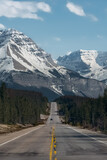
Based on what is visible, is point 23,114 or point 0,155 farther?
point 23,114

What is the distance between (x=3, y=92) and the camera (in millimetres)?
162750

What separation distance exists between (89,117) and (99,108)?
20.4 m

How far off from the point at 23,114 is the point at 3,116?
36.4 m

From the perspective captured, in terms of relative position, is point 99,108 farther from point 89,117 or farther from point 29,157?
point 29,157

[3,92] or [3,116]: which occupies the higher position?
[3,92]

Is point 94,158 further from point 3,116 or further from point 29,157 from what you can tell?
point 3,116

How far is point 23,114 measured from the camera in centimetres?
16688

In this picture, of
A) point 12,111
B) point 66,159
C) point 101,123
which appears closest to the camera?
point 66,159

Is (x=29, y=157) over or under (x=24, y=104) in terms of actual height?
under

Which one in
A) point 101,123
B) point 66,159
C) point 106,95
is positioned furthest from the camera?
point 101,123

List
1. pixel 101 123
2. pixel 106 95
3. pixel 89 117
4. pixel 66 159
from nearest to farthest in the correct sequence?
pixel 66 159 → pixel 106 95 → pixel 101 123 → pixel 89 117

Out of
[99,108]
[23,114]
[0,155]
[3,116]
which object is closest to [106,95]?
[99,108]

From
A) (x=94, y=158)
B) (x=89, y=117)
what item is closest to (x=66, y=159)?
(x=94, y=158)

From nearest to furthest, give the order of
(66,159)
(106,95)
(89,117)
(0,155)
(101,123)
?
(66,159)
(0,155)
(106,95)
(101,123)
(89,117)
